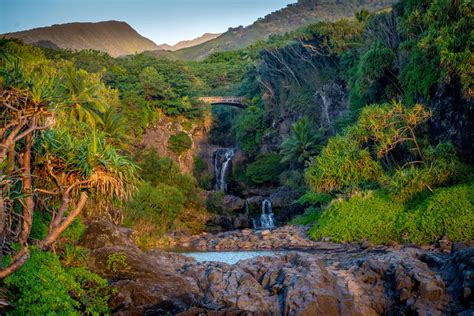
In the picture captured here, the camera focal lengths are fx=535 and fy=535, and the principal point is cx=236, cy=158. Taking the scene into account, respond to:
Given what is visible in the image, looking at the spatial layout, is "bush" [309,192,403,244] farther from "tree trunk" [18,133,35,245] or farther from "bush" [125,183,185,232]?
"tree trunk" [18,133,35,245]

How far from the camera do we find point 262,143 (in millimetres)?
55094

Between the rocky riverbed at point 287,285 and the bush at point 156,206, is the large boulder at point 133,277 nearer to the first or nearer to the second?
the rocky riverbed at point 287,285

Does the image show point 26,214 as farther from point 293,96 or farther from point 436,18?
point 293,96

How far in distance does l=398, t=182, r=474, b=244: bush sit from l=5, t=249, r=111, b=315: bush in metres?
18.5

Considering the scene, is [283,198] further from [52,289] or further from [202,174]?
[52,289]

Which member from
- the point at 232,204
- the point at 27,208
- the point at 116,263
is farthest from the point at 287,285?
the point at 232,204

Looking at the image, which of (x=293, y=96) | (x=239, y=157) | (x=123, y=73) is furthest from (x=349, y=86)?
(x=123, y=73)

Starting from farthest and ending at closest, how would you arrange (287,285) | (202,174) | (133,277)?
(202,174) < (133,277) < (287,285)

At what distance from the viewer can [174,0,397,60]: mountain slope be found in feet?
444

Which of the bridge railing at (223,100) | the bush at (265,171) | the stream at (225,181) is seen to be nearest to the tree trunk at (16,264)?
the stream at (225,181)

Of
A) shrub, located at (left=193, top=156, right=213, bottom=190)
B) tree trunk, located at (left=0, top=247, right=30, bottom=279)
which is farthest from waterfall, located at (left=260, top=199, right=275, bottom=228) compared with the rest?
tree trunk, located at (left=0, top=247, right=30, bottom=279)

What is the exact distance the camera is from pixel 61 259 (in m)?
16.5

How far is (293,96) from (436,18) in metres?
22.8

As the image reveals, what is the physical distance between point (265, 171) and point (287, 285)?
33008 millimetres
